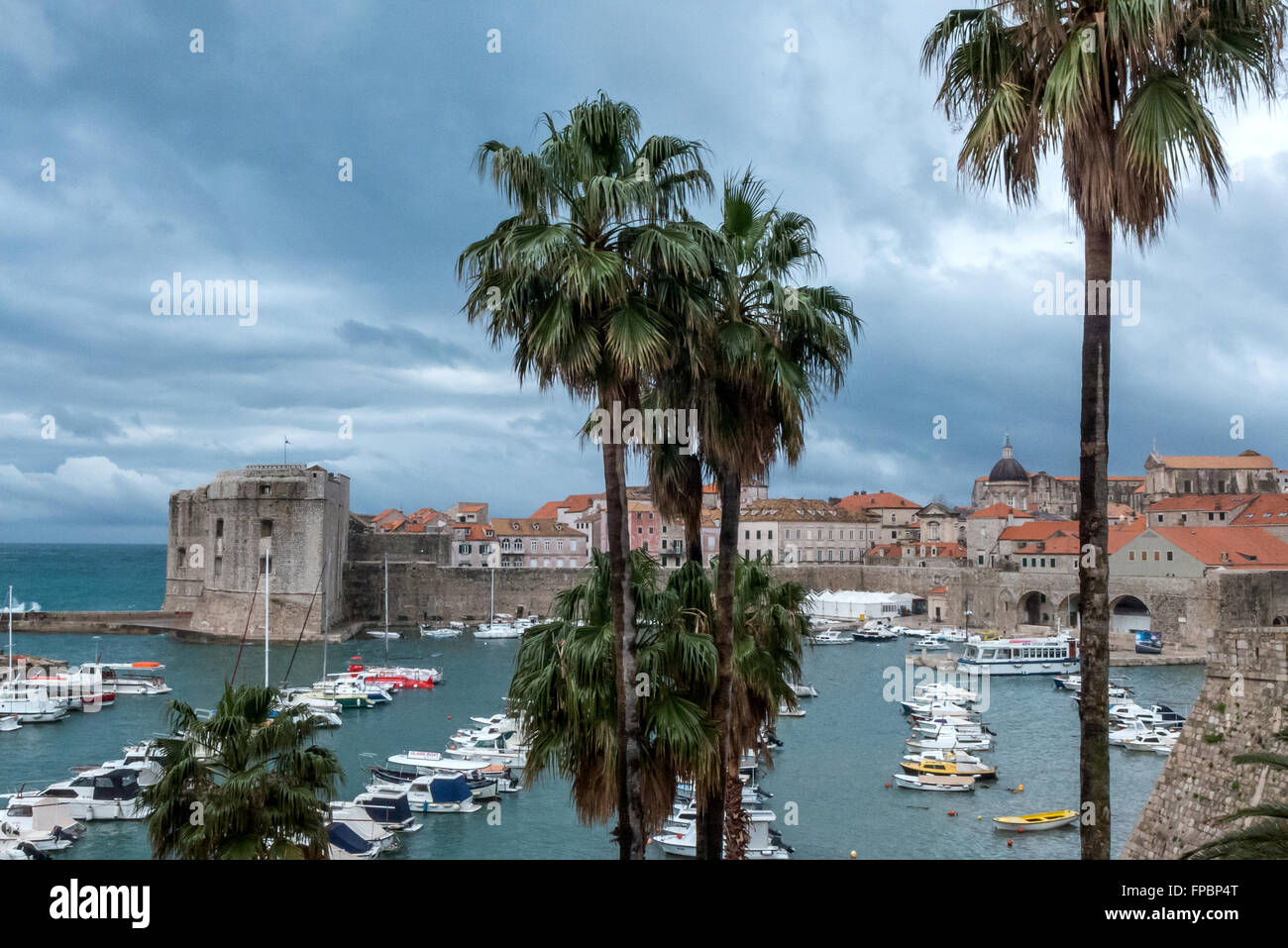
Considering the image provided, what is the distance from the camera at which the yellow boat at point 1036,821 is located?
2625 centimetres

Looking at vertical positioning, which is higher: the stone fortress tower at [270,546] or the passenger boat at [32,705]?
the stone fortress tower at [270,546]

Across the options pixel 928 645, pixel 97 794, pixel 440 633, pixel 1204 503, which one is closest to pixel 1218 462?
pixel 1204 503

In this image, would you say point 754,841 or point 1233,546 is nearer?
point 754,841

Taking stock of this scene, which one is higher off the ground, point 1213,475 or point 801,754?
point 1213,475

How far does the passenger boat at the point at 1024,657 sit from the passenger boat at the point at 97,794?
4137 centimetres

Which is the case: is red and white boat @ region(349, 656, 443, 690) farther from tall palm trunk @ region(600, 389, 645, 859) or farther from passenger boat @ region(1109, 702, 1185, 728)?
tall palm trunk @ region(600, 389, 645, 859)

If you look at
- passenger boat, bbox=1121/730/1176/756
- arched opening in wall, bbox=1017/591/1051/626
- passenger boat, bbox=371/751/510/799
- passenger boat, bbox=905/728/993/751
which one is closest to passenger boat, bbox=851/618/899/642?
arched opening in wall, bbox=1017/591/1051/626

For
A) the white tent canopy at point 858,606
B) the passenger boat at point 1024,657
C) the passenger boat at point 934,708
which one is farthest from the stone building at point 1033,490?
the passenger boat at point 934,708

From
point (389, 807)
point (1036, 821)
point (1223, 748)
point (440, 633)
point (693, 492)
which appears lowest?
point (440, 633)

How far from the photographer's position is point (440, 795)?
1120 inches

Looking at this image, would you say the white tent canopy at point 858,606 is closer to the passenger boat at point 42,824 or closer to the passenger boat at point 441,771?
the passenger boat at point 441,771

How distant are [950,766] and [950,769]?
0.17 meters

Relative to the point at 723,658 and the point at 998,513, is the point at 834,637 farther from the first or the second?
the point at 723,658

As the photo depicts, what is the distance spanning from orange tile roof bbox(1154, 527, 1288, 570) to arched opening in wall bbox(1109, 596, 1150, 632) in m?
4.48
